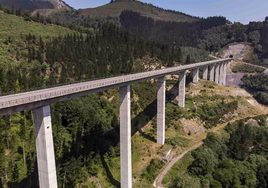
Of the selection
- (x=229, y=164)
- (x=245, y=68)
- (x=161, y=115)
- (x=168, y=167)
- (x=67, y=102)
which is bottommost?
(x=168, y=167)

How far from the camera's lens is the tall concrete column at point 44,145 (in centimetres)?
2345

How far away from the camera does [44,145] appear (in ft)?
77.1

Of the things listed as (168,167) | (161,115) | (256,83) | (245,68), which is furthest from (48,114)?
(245,68)

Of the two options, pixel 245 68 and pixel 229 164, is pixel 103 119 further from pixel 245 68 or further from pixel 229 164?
pixel 245 68

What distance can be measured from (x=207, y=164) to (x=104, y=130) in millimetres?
26404

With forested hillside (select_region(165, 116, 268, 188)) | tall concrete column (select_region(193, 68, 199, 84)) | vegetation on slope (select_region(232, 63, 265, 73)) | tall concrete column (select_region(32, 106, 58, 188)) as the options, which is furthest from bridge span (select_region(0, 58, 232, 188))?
vegetation on slope (select_region(232, 63, 265, 73))

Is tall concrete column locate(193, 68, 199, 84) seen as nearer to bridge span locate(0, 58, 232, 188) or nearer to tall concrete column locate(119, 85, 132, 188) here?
bridge span locate(0, 58, 232, 188)

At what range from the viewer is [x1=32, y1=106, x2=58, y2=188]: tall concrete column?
23.5 metres

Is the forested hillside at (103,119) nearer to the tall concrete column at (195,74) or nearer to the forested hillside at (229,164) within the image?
the forested hillside at (229,164)

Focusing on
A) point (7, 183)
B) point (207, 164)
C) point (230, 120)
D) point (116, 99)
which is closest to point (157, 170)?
point (207, 164)

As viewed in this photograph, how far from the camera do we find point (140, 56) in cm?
10869

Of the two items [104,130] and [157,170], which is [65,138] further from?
[157,170]

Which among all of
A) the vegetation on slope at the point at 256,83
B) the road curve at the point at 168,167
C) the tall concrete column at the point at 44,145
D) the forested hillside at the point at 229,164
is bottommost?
the road curve at the point at 168,167

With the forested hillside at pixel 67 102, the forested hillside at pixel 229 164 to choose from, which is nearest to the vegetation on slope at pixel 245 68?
the forested hillside at pixel 67 102
